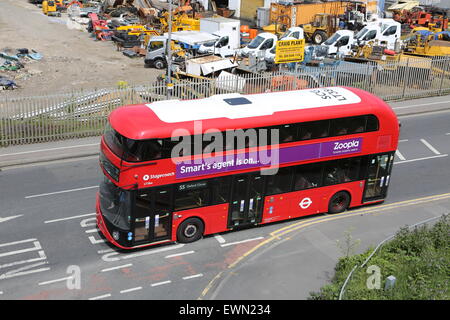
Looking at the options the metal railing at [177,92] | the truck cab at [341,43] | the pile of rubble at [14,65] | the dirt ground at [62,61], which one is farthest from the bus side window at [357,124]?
the truck cab at [341,43]

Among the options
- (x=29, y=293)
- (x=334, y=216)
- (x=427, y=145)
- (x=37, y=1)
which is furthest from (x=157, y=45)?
(x=37, y=1)

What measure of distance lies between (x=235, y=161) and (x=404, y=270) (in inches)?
203

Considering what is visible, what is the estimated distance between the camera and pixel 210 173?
15.2m

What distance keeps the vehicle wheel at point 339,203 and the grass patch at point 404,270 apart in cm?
255

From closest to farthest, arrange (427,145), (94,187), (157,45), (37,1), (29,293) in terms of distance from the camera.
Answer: (29,293), (94,187), (427,145), (157,45), (37,1)

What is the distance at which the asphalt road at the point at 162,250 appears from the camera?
1388cm

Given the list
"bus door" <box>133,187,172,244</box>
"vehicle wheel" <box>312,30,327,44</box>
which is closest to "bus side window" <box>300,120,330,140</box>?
"bus door" <box>133,187,172,244</box>

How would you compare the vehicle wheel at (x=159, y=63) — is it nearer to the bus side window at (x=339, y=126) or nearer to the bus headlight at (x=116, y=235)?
the bus side window at (x=339, y=126)

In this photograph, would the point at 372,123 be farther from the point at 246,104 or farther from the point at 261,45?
the point at 261,45

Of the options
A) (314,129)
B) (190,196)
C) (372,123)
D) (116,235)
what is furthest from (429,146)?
(116,235)

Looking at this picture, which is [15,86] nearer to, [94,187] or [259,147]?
[94,187]

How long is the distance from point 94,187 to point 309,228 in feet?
24.7

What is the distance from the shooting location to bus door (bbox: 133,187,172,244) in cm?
1460

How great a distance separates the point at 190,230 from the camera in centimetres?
1586
